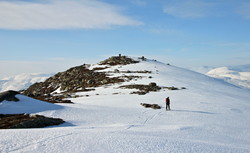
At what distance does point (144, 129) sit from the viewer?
20812 millimetres

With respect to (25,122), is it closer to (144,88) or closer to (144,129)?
(144,129)

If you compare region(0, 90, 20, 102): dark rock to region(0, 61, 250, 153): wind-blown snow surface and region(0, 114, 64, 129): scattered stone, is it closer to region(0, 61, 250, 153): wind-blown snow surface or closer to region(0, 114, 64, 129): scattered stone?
region(0, 61, 250, 153): wind-blown snow surface

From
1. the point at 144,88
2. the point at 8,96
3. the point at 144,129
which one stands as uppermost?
the point at 144,88

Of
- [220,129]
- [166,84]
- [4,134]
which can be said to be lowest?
[220,129]

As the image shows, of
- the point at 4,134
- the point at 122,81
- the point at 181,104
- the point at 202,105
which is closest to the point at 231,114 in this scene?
the point at 202,105

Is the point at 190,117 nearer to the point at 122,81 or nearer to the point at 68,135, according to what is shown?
the point at 68,135

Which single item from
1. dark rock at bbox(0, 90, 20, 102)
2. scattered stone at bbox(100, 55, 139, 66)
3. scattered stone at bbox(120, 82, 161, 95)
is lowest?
dark rock at bbox(0, 90, 20, 102)

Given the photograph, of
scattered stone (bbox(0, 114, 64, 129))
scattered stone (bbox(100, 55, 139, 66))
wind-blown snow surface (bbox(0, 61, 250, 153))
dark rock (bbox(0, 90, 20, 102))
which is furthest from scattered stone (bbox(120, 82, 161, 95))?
scattered stone (bbox(100, 55, 139, 66))

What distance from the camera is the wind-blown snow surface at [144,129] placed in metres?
14.1

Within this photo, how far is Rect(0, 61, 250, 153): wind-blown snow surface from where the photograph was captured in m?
14.1

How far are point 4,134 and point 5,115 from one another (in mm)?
12885

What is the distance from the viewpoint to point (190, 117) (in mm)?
29500

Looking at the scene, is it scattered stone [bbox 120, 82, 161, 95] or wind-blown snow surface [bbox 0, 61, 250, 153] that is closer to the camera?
wind-blown snow surface [bbox 0, 61, 250, 153]

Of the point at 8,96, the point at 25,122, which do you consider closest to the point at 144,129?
the point at 25,122
